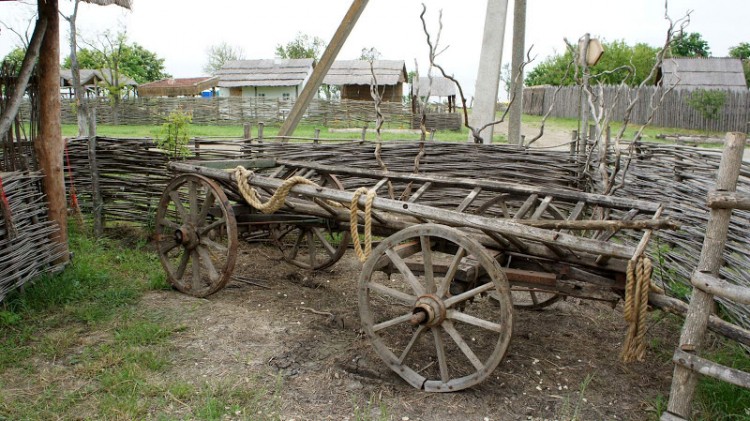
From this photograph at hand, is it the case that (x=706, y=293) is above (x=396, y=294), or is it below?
above

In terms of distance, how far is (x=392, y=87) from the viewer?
2984 cm

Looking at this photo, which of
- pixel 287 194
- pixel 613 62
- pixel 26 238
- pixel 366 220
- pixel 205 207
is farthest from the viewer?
pixel 613 62

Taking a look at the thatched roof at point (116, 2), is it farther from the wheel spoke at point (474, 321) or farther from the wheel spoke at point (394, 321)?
the wheel spoke at point (474, 321)

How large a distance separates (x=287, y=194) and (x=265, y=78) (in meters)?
27.1

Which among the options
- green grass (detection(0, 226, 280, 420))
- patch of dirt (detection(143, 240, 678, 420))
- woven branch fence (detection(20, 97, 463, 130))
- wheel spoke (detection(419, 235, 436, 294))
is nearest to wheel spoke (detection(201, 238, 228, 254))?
patch of dirt (detection(143, 240, 678, 420))

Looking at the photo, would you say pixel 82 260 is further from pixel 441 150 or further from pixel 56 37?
pixel 441 150

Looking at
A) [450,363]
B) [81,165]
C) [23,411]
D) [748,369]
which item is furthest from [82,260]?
[748,369]

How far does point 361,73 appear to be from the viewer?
28.4 metres

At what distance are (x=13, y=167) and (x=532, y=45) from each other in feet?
13.8

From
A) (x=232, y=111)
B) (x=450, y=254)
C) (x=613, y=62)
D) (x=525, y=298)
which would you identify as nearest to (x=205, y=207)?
(x=450, y=254)

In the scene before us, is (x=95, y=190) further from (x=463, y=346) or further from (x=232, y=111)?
(x=232, y=111)

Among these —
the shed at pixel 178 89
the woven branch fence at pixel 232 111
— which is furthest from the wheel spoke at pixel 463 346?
the shed at pixel 178 89

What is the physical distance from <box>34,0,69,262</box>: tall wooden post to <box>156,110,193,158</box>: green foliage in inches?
43.4

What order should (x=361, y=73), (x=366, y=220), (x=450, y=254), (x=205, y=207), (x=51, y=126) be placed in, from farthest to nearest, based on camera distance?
(x=361, y=73)
(x=51, y=126)
(x=205, y=207)
(x=450, y=254)
(x=366, y=220)
